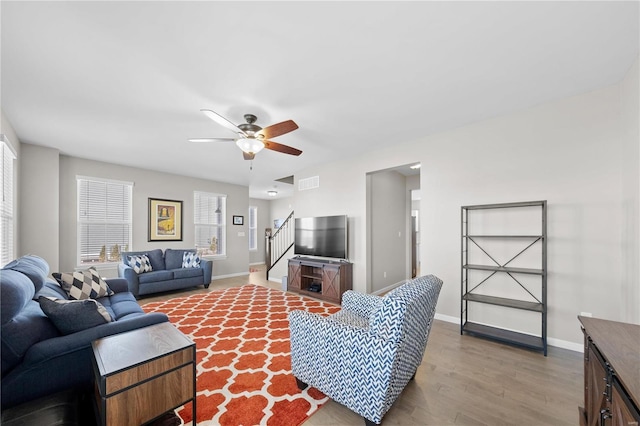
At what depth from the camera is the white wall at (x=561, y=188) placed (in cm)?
253

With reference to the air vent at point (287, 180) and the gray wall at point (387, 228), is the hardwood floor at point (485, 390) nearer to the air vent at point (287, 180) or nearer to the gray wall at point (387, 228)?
the gray wall at point (387, 228)

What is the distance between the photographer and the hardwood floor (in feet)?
5.88

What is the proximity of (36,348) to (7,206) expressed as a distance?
3.13 meters

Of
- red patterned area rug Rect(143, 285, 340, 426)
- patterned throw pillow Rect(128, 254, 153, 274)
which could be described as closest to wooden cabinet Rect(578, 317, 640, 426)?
red patterned area rug Rect(143, 285, 340, 426)

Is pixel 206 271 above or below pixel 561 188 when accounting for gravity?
below

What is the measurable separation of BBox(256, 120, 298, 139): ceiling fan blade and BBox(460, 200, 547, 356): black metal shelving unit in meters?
2.42

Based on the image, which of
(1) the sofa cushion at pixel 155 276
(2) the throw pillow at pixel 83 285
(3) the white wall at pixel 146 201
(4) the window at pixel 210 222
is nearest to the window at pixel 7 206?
(2) the throw pillow at pixel 83 285

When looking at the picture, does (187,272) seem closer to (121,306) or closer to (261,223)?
(121,306)

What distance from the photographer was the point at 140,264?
16.6ft

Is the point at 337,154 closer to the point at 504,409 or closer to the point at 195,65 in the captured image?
the point at 195,65

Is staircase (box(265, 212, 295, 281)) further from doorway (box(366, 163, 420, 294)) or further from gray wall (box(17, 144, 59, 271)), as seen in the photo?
gray wall (box(17, 144, 59, 271))

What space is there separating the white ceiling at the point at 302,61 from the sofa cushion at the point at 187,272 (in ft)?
9.70

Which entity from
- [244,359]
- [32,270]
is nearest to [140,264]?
[32,270]

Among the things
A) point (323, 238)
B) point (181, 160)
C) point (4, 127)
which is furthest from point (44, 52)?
point (323, 238)
